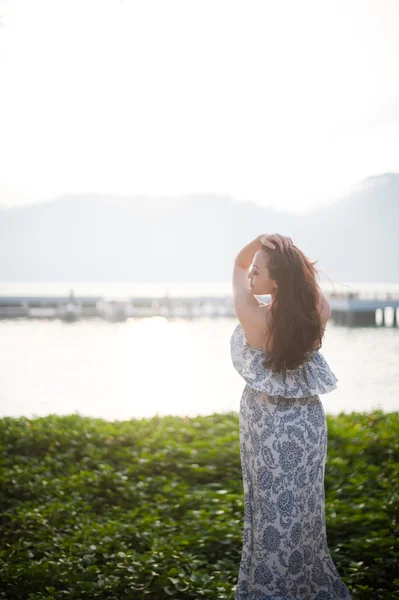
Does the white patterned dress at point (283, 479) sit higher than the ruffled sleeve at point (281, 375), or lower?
lower

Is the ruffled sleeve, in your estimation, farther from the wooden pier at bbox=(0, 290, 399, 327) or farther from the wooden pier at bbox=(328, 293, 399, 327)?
the wooden pier at bbox=(328, 293, 399, 327)

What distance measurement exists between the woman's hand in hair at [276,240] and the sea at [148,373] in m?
0.34

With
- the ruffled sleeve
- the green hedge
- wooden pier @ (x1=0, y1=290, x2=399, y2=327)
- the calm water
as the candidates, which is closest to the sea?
the calm water

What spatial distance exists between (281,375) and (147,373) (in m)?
15.3

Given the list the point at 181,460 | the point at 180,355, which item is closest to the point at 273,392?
the point at 181,460

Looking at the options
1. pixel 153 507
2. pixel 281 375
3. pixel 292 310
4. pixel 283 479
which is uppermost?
pixel 292 310

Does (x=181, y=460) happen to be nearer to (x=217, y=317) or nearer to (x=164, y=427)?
(x=164, y=427)

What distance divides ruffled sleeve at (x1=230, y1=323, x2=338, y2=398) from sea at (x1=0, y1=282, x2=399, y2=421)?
1.44ft

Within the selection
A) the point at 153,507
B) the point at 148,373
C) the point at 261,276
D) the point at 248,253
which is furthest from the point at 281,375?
the point at 148,373

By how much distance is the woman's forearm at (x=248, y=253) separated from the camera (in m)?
3.05

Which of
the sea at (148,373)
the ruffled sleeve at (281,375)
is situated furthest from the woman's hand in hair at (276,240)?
the ruffled sleeve at (281,375)

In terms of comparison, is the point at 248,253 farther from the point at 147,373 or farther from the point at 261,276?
the point at 147,373

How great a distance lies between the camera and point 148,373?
1806 centimetres

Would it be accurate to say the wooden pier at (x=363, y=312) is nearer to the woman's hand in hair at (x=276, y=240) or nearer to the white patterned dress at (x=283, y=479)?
the white patterned dress at (x=283, y=479)
